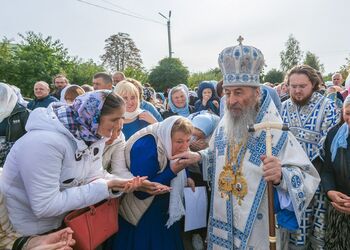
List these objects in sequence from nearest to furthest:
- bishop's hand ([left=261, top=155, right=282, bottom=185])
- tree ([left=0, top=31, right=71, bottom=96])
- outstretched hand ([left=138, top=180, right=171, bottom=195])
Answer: bishop's hand ([left=261, top=155, right=282, bottom=185]) < outstretched hand ([left=138, top=180, right=171, bottom=195]) < tree ([left=0, top=31, right=71, bottom=96])

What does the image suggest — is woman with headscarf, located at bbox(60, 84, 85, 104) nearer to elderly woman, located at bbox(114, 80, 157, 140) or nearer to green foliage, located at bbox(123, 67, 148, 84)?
elderly woman, located at bbox(114, 80, 157, 140)

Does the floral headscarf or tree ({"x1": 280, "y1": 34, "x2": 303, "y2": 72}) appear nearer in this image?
the floral headscarf

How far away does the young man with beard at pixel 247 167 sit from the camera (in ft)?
7.75

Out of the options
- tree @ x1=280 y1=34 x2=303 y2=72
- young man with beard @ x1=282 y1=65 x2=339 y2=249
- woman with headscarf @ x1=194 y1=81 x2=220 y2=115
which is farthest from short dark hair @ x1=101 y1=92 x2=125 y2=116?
tree @ x1=280 y1=34 x2=303 y2=72

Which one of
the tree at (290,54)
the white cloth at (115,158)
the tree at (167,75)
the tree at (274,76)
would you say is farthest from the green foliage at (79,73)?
the tree at (290,54)

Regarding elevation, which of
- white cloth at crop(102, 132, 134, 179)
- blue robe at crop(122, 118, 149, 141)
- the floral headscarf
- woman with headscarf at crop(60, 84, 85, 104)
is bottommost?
white cloth at crop(102, 132, 134, 179)

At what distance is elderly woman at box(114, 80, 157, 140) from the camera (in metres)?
3.99

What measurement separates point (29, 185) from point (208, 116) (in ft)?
6.84

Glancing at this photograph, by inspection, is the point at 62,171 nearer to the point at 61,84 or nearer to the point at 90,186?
the point at 90,186

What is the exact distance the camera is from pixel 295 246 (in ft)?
10.2

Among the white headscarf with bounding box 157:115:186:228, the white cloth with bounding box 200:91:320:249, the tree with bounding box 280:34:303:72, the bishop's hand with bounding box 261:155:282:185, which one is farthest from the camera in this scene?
the tree with bounding box 280:34:303:72

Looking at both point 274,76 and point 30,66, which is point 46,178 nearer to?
point 30,66

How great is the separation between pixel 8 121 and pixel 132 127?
170 centimetres

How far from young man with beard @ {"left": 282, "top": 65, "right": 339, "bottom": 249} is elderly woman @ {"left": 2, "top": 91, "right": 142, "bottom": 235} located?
1955 mm
